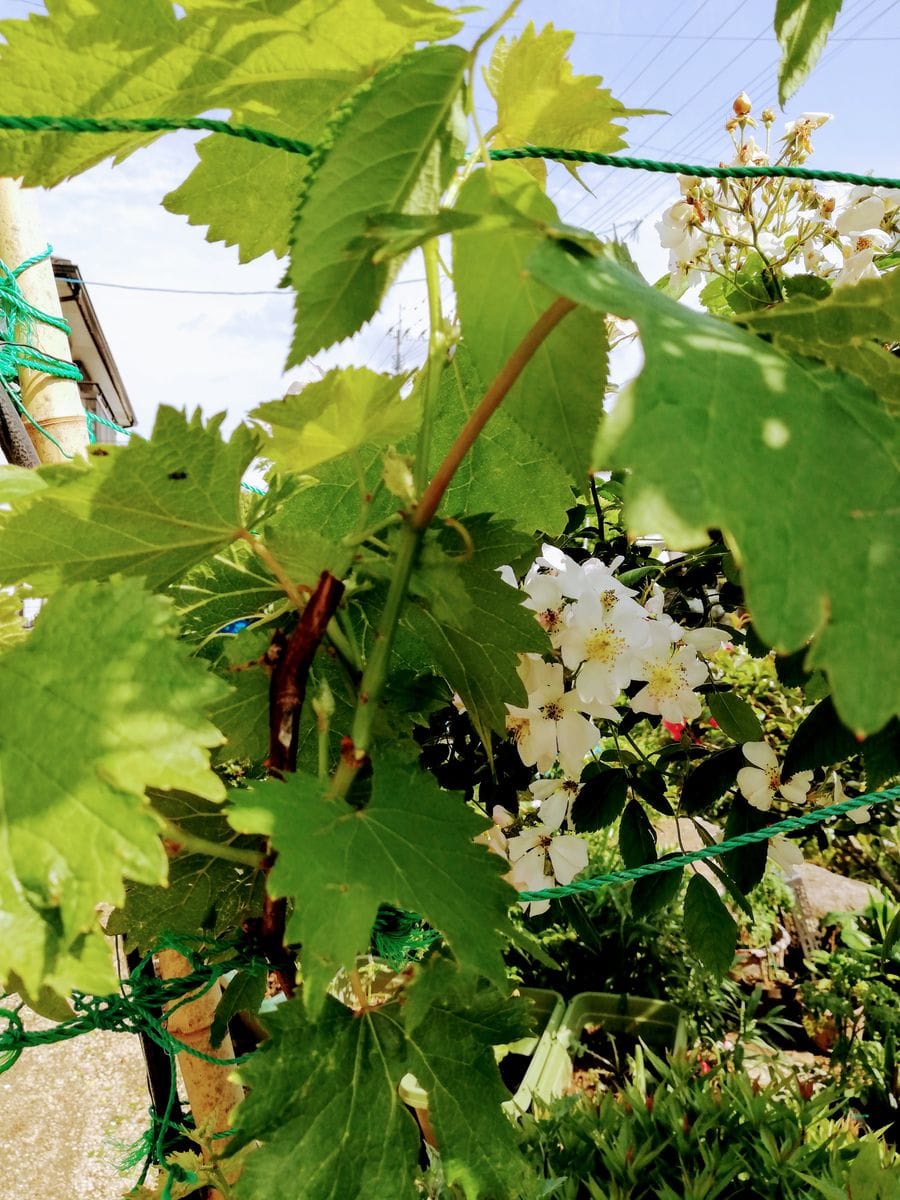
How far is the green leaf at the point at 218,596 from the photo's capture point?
0.52m

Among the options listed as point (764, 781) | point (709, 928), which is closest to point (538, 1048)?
point (709, 928)

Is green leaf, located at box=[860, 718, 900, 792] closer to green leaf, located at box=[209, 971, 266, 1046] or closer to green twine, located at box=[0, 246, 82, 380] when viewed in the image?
green leaf, located at box=[209, 971, 266, 1046]

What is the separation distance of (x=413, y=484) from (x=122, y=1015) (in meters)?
0.40

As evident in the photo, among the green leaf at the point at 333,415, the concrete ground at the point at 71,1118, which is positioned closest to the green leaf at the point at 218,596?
the green leaf at the point at 333,415

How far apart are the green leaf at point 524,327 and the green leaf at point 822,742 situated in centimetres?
43

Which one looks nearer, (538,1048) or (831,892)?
(538,1048)

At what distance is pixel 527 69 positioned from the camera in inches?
18.2

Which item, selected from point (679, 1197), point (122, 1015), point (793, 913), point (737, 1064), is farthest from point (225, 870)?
point (793, 913)

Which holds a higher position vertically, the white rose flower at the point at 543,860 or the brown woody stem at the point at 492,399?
the brown woody stem at the point at 492,399

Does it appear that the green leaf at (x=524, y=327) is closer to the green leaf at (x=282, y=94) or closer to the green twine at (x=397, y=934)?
the green leaf at (x=282, y=94)

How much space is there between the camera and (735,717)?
98 centimetres

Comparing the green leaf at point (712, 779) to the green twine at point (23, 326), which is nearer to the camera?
the green leaf at point (712, 779)

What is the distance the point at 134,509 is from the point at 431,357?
6.8 inches

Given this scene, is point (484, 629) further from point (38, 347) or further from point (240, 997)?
point (38, 347)
